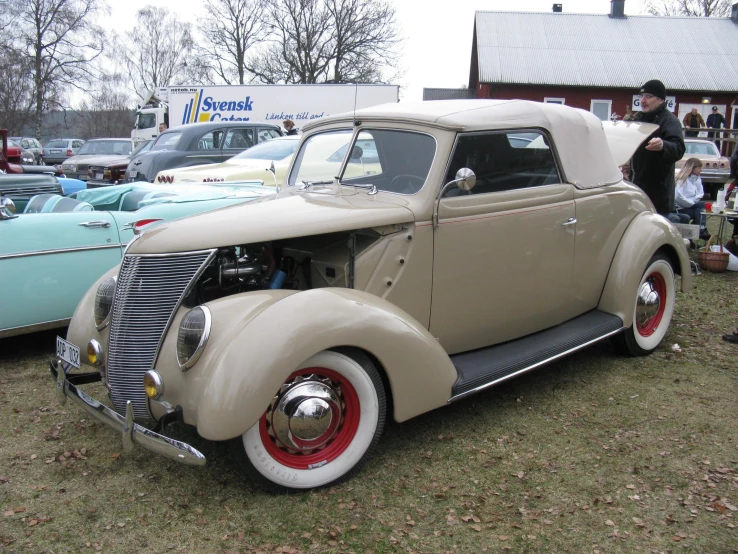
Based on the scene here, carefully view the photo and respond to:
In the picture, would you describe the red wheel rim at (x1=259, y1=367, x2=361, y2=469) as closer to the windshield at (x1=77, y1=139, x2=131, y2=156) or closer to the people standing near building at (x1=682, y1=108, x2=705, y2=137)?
the people standing near building at (x1=682, y1=108, x2=705, y2=137)

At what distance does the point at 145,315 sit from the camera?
3.17 meters

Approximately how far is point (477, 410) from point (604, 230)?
168 centimetres

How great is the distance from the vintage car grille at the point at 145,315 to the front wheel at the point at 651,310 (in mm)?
3337

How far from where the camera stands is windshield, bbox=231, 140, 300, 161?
1015 centimetres

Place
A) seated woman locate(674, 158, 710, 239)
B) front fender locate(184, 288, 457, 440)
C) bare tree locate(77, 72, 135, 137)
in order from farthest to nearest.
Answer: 1. bare tree locate(77, 72, 135, 137)
2. seated woman locate(674, 158, 710, 239)
3. front fender locate(184, 288, 457, 440)

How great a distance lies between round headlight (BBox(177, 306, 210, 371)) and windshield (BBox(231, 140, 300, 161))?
737 centimetres

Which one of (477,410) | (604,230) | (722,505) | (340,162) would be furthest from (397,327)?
(604,230)

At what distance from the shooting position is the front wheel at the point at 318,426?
2980 millimetres

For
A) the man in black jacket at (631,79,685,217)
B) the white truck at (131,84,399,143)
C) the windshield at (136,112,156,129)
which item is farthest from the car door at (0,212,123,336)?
the windshield at (136,112,156,129)

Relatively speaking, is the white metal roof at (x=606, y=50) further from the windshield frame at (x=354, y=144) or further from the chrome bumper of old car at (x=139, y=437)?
the chrome bumper of old car at (x=139, y=437)

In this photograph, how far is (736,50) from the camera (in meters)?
27.5

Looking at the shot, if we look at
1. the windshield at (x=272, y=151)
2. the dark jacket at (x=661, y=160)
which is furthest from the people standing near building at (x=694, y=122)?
the dark jacket at (x=661, y=160)

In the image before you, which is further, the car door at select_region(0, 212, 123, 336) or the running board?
the car door at select_region(0, 212, 123, 336)

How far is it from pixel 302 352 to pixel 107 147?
72.5ft
